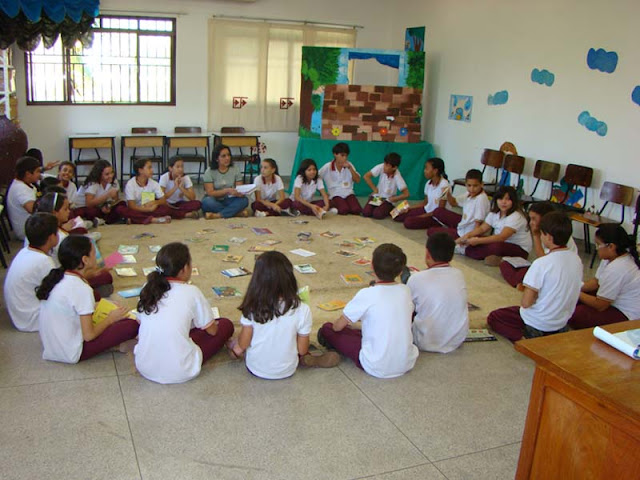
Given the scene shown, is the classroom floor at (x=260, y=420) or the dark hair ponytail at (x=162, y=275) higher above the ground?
the dark hair ponytail at (x=162, y=275)

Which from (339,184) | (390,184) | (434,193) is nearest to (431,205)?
(434,193)

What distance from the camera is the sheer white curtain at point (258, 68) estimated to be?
10688 mm

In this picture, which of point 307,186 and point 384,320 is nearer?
point 384,320

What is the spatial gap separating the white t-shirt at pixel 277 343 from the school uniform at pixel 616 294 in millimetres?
2261

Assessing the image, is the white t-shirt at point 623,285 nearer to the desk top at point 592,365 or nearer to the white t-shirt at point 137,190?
the desk top at point 592,365

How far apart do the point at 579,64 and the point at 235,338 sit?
19.4ft

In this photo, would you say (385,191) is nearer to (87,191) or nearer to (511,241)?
(511,241)

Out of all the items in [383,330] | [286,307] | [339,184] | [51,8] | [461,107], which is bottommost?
[383,330]

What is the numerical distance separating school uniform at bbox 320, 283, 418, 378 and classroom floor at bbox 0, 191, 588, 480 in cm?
10

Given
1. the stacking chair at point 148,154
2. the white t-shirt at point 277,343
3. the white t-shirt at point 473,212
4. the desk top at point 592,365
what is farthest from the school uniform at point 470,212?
the stacking chair at point 148,154

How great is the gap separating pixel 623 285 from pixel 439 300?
1.42 metres

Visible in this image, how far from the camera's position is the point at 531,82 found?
329 inches

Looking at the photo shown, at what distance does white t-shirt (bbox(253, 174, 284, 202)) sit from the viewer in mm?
7895

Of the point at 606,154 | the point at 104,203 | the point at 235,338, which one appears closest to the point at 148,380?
the point at 235,338
